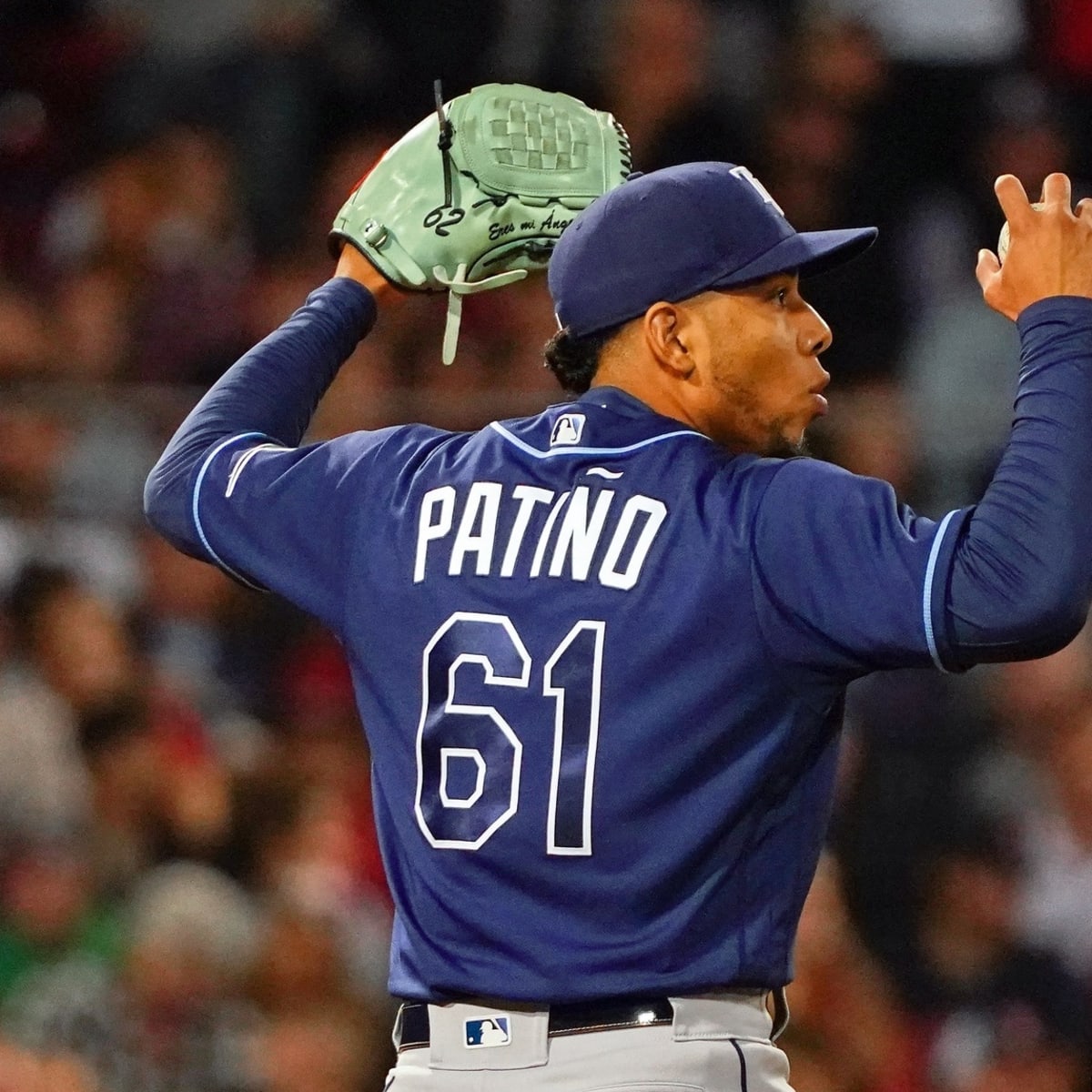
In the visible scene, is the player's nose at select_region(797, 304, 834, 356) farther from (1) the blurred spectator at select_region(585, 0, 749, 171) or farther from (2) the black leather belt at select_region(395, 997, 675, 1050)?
(1) the blurred spectator at select_region(585, 0, 749, 171)

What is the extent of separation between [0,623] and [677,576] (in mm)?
2699

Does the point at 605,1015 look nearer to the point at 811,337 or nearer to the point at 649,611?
the point at 649,611

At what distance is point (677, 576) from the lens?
1.83 m

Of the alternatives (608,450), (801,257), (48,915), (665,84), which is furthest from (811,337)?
(665,84)

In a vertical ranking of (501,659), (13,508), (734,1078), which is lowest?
(13,508)

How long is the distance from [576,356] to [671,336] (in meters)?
0.15

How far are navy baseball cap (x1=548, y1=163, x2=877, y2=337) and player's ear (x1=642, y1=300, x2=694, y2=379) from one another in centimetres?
1

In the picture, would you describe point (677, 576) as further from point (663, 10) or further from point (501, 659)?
point (663, 10)

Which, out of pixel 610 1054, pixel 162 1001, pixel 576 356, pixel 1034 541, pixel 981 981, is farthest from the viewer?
pixel 981 981

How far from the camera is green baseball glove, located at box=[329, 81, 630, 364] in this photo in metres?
2.40

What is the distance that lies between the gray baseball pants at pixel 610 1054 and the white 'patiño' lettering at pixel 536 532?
413 millimetres

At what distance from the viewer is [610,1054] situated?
1.82m

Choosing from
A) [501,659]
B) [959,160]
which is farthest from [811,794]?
[959,160]

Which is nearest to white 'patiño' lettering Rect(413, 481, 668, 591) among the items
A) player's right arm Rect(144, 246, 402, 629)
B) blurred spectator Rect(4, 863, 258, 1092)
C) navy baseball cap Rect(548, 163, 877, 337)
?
player's right arm Rect(144, 246, 402, 629)
